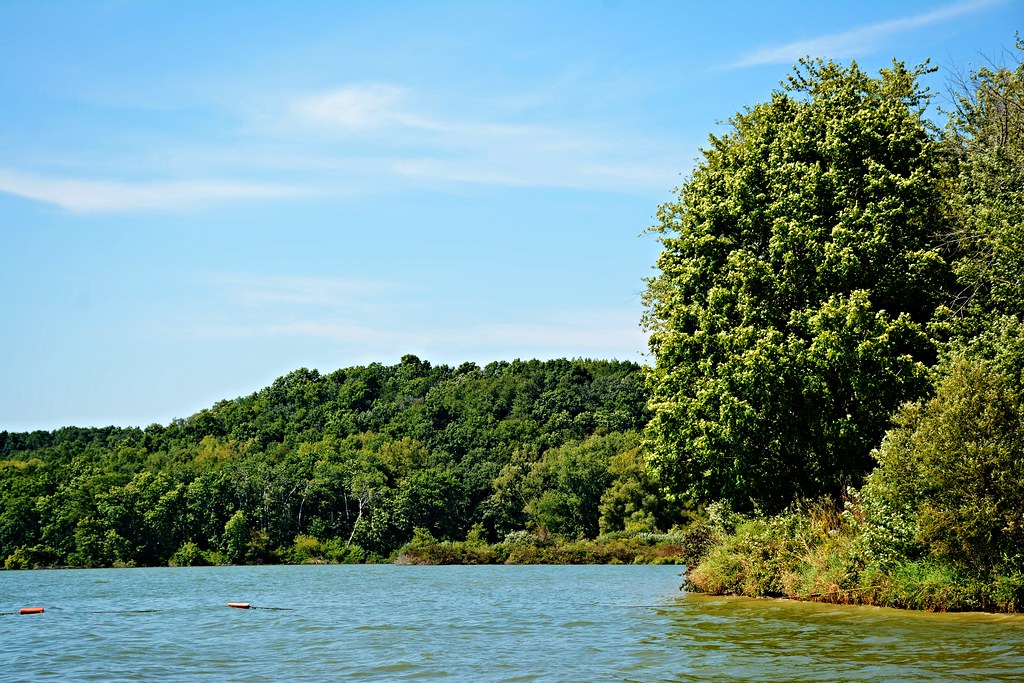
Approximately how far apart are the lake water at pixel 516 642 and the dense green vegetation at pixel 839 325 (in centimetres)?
218

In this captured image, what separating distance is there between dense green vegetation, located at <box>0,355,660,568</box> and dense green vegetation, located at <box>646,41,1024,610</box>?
76.6 meters

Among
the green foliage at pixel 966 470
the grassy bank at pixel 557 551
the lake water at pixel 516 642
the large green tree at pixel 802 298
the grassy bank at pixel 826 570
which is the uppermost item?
the large green tree at pixel 802 298

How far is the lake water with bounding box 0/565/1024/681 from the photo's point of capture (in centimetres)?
1892

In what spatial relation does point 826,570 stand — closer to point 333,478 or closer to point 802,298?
point 802,298

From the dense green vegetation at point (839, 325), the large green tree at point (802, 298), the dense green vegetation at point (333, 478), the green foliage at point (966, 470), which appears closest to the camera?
the green foliage at point (966, 470)

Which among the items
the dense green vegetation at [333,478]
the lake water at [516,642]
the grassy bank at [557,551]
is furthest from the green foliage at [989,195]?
the dense green vegetation at [333,478]

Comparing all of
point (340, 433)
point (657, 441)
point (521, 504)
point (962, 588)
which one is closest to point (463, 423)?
point (340, 433)

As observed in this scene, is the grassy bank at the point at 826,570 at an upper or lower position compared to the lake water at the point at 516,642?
upper

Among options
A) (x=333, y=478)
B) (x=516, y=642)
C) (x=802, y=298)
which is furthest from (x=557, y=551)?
(x=516, y=642)

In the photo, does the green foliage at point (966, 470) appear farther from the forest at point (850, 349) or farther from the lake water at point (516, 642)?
the lake water at point (516, 642)

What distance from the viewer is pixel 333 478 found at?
124625 mm

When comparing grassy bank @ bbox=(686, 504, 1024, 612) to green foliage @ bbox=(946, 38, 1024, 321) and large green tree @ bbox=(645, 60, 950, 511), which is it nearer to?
large green tree @ bbox=(645, 60, 950, 511)

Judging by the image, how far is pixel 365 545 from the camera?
117875 mm

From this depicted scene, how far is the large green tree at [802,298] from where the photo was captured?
30.6 m
